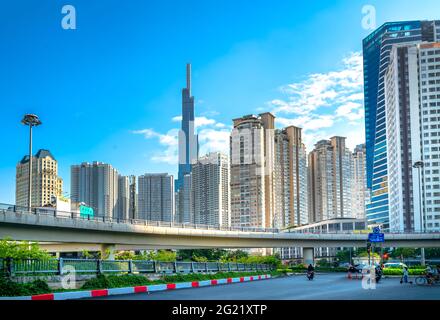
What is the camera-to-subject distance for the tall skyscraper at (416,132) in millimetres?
161375

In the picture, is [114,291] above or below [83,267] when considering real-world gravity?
below

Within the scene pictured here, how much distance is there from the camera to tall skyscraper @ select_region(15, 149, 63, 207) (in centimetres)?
16012

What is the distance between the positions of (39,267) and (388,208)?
579 ft

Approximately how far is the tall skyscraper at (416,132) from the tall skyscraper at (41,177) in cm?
9683

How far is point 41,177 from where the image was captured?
165 m

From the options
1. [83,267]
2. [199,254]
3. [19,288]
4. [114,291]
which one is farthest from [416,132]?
[19,288]

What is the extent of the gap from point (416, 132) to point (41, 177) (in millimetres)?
106131

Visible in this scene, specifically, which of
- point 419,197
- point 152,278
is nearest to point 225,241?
point 152,278

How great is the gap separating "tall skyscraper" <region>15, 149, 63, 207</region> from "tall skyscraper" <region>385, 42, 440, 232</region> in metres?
96.8

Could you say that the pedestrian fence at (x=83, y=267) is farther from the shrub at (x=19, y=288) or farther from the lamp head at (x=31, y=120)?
the lamp head at (x=31, y=120)

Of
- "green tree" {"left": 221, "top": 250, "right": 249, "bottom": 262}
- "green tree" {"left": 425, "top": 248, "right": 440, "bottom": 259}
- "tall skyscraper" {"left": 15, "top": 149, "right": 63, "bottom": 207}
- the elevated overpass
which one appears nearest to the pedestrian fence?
the elevated overpass

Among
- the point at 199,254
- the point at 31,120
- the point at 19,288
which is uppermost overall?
the point at 31,120

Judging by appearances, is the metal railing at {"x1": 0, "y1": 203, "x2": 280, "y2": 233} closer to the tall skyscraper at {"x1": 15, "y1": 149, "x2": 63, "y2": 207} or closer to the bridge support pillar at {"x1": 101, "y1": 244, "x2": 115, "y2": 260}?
the bridge support pillar at {"x1": 101, "y1": 244, "x2": 115, "y2": 260}

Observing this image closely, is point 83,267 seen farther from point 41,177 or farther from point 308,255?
point 41,177
